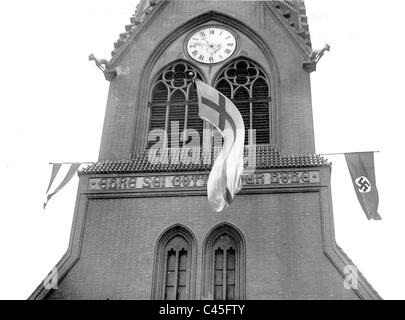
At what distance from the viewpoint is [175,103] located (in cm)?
2681

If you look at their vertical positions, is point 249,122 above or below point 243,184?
above

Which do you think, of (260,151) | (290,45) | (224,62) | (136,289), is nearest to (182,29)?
(224,62)

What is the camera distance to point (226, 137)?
21.5m

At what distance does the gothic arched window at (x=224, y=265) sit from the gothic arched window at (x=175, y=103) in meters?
4.32

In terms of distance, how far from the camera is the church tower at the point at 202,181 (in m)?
21.4

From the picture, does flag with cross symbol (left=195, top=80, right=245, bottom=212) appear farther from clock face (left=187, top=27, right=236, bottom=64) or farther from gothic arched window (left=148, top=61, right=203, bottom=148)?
clock face (left=187, top=27, right=236, bottom=64)

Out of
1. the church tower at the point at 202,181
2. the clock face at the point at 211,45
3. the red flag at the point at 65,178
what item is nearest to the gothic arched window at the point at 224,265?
the church tower at the point at 202,181

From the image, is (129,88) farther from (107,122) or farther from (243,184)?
(243,184)

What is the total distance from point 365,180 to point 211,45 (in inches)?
336

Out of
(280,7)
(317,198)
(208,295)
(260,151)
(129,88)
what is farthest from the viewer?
(280,7)

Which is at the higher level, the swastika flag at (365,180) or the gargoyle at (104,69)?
the gargoyle at (104,69)

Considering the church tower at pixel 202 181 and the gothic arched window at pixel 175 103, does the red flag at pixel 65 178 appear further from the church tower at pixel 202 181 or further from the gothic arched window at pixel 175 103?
the gothic arched window at pixel 175 103
